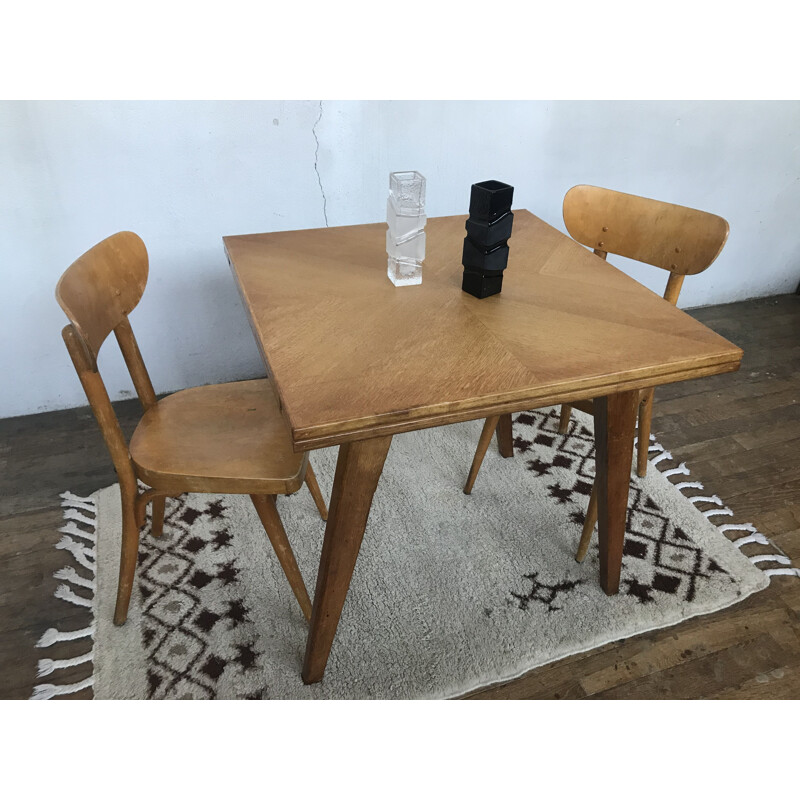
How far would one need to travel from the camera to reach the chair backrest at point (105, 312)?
1264 mm

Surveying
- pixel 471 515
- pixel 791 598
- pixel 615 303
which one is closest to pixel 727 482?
pixel 791 598

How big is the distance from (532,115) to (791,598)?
1980 mm

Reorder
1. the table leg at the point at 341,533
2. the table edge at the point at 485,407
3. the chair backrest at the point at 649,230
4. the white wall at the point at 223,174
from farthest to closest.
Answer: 1. the white wall at the point at 223,174
2. the chair backrest at the point at 649,230
3. the table leg at the point at 341,533
4. the table edge at the point at 485,407

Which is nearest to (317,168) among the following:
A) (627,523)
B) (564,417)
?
(564,417)

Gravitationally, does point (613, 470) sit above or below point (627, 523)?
above

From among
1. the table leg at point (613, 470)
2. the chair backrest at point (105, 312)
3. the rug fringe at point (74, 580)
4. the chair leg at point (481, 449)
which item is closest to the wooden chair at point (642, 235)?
the chair leg at point (481, 449)

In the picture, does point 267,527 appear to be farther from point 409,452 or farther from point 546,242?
point 546,242

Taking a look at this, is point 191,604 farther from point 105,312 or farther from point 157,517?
point 105,312

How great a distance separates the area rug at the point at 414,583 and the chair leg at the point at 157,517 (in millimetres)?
32

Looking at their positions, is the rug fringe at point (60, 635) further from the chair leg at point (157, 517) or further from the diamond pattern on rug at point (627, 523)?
the diamond pattern on rug at point (627, 523)

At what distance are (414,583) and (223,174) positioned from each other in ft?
5.16

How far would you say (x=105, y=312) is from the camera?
142 centimetres

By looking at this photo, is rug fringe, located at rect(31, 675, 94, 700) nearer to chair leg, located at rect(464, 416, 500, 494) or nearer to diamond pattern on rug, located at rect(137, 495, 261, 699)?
diamond pattern on rug, located at rect(137, 495, 261, 699)
